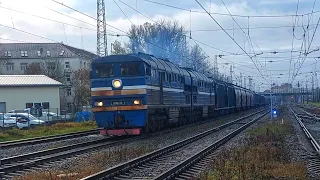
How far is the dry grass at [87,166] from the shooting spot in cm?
1219

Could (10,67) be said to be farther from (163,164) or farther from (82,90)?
(163,164)

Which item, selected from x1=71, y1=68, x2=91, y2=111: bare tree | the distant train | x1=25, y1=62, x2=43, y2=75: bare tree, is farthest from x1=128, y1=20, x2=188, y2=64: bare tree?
the distant train

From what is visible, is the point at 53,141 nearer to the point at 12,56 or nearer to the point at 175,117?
the point at 175,117

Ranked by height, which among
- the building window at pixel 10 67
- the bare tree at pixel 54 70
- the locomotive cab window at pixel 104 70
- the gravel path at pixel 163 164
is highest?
the building window at pixel 10 67

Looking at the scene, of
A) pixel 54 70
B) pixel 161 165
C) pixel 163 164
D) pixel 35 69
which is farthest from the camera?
pixel 35 69

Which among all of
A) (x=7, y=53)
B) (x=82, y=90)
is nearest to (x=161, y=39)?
(x=82, y=90)

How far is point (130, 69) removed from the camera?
963 inches

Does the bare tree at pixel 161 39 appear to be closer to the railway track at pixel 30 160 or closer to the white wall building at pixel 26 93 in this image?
the white wall building at pixel 26 93

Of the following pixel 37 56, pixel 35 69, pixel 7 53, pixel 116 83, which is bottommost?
pixel 116 83

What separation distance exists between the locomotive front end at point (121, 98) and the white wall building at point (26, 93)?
37.1 metres

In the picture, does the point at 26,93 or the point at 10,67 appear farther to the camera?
the point at 10,67

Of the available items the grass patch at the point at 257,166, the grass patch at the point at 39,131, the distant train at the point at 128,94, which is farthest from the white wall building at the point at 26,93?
the grass patch at the point at 257,166

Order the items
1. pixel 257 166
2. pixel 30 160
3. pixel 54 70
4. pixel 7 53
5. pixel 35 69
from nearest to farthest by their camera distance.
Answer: pixel 257 166 < pixel 30 160 < pixel 54 70 < pixel 35 69 < pixel 7 53

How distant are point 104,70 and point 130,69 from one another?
133cm
